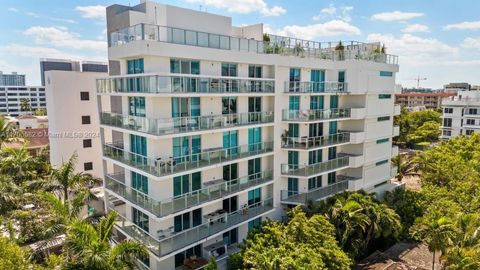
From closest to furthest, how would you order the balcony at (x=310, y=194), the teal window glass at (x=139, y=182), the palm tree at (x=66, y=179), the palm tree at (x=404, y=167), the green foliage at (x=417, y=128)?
the teal window glass at (x=139, y=182) < the palm tree at (x=66, y=179) < the balcony at (x=310, y=194) < the palm tree at (x=404, y=167) < the green foliage at (x=417, y=128)

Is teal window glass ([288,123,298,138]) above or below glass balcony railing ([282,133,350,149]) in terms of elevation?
above

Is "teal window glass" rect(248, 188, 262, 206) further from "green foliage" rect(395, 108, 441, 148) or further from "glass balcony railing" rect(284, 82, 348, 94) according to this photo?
"green foliage" rect(395, 108, 441, 148)

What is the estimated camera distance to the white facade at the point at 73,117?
30.2 m

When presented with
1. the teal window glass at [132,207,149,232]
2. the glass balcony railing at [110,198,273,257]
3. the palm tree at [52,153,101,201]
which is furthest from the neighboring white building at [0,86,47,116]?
the glass balcony railing at [110,198,273,257]

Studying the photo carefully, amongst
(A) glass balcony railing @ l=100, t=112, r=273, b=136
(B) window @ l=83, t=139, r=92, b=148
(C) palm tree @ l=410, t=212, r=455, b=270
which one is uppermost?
(A) glass balcony railing @ l=100, t=112, r=273, b=136

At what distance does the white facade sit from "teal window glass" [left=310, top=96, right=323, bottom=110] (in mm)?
19424

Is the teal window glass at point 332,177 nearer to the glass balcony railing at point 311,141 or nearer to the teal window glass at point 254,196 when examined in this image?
the glass balcony railing at point 311,141

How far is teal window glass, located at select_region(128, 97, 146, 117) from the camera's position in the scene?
69.5ft

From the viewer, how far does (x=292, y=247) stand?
19188 millimetres

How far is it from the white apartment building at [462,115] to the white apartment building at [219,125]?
42.1 metres

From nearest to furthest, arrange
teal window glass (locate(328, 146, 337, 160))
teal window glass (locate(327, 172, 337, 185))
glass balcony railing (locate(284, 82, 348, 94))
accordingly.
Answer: glass balcony railing (locate(284, 82, 348, 94)) → teal window glass (locate(328, 146, 337, 160)) → teal window glass (locate(327, 172, 337, 185))

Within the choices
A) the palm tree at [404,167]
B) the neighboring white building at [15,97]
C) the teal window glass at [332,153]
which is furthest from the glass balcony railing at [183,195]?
the neighboring white building at [15,97]

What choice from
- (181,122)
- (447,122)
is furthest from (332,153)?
(447,122)

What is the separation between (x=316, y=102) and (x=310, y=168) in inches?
230
